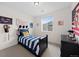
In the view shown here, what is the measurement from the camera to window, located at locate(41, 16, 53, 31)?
5.88m

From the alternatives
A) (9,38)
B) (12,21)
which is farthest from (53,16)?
(9,38)

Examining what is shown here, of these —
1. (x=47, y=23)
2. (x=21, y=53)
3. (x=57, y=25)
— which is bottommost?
(x=21, y=53)

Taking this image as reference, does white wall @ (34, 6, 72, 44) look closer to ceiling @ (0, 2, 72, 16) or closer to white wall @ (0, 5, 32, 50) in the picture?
ceiling @ (0, 2, 72, 16)

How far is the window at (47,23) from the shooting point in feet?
A: 19.3

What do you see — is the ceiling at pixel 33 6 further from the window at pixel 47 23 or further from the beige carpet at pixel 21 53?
the beige carpet at pixel 21 53

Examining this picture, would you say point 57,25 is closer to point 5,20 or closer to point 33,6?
point 33,6

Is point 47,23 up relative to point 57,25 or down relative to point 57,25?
up

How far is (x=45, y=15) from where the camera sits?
6.02 meters

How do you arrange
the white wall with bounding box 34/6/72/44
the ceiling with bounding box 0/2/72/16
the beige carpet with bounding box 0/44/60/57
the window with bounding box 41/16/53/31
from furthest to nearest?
the window with bounding box 41/16/53/31 → the white wall with bounding box 34/6/72/44 → the ceiling with bounding box 0/2/72/16 → the beige carpet with bounding box 0/44/60/57

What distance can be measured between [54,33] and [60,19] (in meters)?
1.05

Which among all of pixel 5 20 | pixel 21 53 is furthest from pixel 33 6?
pixel 21 53

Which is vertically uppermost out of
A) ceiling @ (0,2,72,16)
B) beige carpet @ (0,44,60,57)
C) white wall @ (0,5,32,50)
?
ceiling @ (0,2,72,16)

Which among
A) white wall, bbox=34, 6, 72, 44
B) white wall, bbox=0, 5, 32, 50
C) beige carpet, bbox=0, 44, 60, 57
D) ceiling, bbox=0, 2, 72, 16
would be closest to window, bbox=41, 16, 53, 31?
white wall, bbox=34, 6, 72, 44

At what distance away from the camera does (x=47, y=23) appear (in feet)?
20.2
